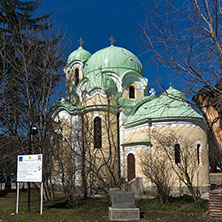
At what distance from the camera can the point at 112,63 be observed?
27.0 metres

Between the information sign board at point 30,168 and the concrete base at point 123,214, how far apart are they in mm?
3230

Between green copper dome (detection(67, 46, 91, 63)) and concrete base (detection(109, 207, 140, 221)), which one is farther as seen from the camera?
green copper dome (detection(67, 46, 91, 63))

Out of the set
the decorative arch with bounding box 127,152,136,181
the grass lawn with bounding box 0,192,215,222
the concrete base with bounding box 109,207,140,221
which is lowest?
the grass lawn with bounding box 0,192,215,222

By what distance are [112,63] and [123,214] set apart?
19253mm

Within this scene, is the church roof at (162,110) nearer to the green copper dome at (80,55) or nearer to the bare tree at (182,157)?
the bare tree at (182,157)

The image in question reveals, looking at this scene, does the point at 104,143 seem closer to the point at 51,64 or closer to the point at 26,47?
the point at 51,64

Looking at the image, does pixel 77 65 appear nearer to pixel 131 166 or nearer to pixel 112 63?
pixel 112 63

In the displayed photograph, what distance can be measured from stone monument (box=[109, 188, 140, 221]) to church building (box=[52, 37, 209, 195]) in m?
3.84

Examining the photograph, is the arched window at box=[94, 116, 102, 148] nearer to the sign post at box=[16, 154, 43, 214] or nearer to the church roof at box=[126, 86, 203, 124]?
the church roof at box=[126, 86, 203, 124]

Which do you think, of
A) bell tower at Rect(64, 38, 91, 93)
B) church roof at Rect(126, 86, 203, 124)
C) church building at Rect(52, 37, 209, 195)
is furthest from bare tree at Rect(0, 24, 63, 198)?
bell tower at Rect(64, 38, 91, 93)

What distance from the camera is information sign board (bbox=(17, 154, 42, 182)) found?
10898mm

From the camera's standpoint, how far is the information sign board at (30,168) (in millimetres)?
10898

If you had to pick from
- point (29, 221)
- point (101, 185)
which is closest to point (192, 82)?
point (29, 221)

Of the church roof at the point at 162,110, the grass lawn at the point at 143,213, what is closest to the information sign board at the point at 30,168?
the grass lawn at the point at 143,213
